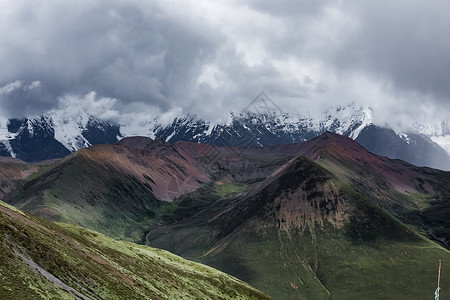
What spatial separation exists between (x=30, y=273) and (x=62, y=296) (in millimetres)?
5574

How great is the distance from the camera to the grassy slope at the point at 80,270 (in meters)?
58.5

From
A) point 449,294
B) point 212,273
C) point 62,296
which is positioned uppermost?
point 449,294

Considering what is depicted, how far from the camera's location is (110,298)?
68.1 meters

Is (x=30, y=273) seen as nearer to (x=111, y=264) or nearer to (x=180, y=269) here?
(x=111, y=264)

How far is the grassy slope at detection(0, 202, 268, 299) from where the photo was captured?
5847 cm

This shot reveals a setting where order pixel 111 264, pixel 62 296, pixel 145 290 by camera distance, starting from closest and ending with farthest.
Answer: pixel 62 296, pixel 145 290, pixel 111 264

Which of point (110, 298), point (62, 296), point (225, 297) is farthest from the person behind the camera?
point (225, 297)

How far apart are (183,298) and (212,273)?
46736 millimetres

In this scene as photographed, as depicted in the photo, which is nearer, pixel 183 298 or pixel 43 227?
pixel 43 227

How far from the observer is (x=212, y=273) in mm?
138875

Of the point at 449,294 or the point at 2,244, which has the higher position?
the point at 449,294

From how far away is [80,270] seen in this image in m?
71.4

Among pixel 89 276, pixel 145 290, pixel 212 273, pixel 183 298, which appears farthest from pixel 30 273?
pixel 212 273

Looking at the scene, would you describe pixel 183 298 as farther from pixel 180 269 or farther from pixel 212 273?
pixel 212 273
